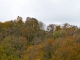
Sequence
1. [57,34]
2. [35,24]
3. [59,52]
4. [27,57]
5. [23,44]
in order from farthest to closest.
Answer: [35,24]
[57,34]
[23,44]
[27,57]
[59,52]

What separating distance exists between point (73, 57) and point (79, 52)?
296 cm

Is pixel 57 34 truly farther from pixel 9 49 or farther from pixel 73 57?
pixel 9 49

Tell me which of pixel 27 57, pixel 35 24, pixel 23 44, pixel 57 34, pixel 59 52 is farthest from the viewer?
pixel 35 24

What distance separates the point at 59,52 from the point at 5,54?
22.0 m

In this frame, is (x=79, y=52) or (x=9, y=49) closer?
(x=9, y=49)

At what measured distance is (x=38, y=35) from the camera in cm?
8669

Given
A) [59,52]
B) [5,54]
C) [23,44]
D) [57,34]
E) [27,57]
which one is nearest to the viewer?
[5,54]

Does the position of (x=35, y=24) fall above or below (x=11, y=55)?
above

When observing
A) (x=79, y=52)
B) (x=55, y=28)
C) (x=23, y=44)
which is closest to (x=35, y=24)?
(x=55, y=28)

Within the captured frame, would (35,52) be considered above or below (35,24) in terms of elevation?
below

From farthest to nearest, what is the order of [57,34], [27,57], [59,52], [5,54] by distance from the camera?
[57,34] < [27,57] < [59,52] < [5,54]

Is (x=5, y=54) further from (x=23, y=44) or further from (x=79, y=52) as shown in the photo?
(x=23, y=44)

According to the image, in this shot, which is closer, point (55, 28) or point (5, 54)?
point (5, 54)

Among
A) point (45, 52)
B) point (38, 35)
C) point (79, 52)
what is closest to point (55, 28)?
point (38, 35)
